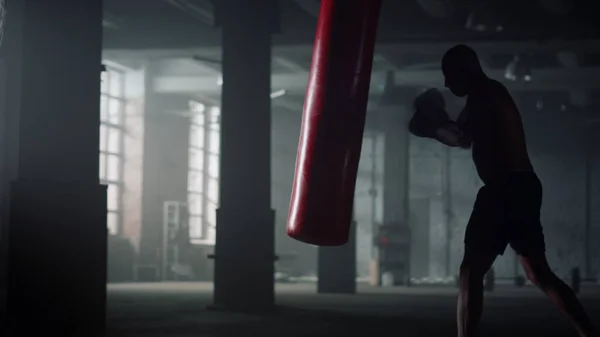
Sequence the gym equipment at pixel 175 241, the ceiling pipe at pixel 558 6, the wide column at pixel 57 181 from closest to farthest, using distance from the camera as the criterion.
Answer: the wide column at pixel 57 181
the ceiling pipe at pixel 558 6
the gym equipment at pixel 175 241

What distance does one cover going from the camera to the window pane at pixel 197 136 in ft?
83.5

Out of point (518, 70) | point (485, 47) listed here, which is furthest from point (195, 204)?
point (485, 47)

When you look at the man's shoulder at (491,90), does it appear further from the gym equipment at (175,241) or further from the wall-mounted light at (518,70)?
the gym equipment at (175,241)

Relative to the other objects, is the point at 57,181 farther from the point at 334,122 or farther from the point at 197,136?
the point at 197,136

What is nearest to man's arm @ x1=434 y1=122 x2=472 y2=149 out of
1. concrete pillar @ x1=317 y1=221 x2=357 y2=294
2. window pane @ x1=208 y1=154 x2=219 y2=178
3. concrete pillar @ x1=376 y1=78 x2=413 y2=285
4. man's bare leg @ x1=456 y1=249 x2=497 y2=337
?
man's bare leg @ x1=456 y1=249 x2=497 y2=337

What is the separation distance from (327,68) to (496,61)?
55.4 ft

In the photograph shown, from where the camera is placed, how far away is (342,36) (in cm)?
429

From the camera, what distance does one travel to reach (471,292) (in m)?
4.99

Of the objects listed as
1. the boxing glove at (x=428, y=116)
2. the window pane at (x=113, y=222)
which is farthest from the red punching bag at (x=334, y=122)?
the window pane at (x=113, y=222)

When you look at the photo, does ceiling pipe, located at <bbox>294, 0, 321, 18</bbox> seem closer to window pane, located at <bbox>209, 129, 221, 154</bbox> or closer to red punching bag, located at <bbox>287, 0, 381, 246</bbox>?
red punching bag, located at <bbox>287, 0, 381, 246</bbox>

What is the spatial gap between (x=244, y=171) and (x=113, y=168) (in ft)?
39.6

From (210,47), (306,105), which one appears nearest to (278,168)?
(210,47)

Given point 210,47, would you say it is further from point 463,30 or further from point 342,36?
point 342,36

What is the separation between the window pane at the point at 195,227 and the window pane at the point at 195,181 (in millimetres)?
693
